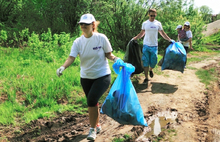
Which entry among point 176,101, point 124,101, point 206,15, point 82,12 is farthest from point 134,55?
point 206,15

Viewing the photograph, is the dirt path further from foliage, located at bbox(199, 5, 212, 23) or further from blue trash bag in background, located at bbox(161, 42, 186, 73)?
foliage, located at bbox(199, 5, 212, 23)

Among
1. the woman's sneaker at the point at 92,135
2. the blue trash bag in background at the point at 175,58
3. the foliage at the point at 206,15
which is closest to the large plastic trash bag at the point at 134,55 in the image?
the blue trash bag in background at the point at 175,58

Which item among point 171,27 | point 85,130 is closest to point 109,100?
point 85,130

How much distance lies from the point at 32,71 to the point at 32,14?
614 cm

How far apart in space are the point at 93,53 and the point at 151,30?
9.67 ft

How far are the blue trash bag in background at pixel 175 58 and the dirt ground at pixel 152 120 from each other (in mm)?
846

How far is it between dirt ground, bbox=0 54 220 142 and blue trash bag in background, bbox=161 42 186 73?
85cm

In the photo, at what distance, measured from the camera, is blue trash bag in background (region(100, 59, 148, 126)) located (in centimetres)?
293

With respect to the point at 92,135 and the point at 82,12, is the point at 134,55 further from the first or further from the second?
the point at 82,12

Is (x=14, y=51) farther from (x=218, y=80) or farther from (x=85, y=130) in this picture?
(x=218, y=80)

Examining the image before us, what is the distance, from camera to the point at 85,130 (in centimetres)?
339

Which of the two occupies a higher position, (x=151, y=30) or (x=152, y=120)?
(x=151, y=30)

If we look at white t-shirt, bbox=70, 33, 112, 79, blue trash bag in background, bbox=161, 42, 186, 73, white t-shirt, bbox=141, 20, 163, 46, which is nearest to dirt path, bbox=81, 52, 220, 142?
blue trash bag in background, bbox=161, 42, 186, 73

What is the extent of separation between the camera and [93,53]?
2.85 meters
